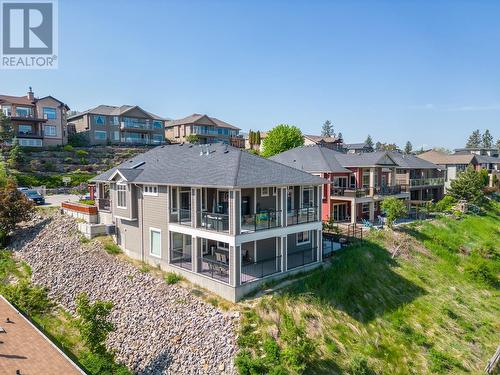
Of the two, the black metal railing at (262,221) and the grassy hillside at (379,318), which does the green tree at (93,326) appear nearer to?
the grassy hillside at (379,318)

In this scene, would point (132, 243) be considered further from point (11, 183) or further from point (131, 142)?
point (131, 142)

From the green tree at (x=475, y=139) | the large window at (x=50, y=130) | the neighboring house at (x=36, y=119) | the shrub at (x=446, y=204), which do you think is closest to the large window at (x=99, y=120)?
the neighboring house at (x=36, y=119)

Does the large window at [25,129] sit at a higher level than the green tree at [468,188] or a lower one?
higher

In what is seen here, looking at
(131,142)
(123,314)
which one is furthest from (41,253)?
(131,142)

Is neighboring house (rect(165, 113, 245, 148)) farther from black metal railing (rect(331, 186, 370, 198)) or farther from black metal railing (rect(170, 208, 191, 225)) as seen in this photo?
black metal railing (rect(170, 208, 191, 225))

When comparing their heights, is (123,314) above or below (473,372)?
above

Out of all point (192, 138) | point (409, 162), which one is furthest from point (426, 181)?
point (192, 138)
